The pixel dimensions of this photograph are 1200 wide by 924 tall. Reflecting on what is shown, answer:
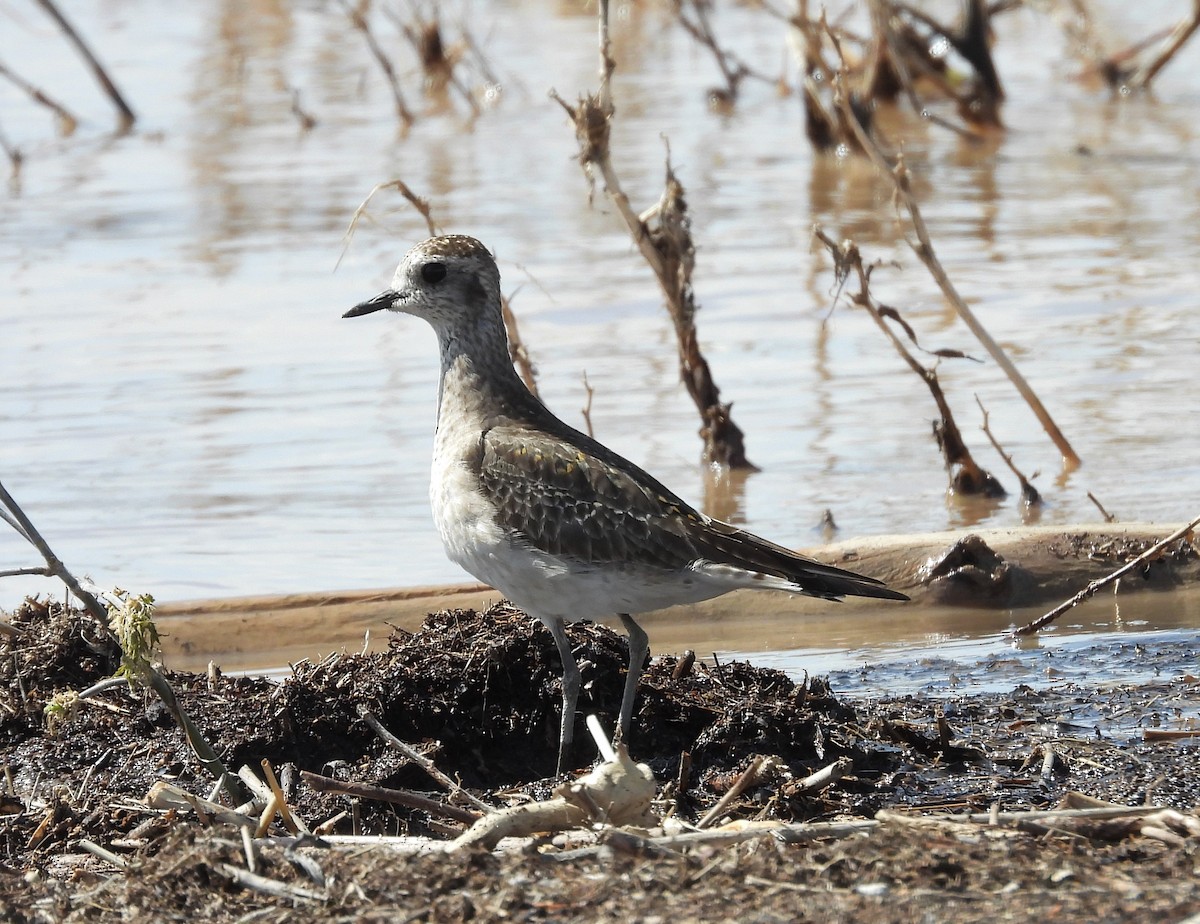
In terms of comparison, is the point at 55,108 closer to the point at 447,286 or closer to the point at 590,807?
the point at 447,286

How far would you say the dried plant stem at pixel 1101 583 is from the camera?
634 cm

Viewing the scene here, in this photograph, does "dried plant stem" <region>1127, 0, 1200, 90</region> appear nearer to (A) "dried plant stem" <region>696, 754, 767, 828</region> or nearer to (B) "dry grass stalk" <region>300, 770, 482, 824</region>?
(A) "dried plant stem" <region>696, 754, 767, 828</region>

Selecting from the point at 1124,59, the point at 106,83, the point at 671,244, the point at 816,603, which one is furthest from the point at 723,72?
the point at 816,603

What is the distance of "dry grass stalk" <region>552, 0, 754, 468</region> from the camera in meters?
8.23

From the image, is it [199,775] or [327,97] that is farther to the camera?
[327,97]

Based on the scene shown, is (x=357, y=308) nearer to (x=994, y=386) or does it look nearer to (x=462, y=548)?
(x=462, y=548)

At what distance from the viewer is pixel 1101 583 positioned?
643cm

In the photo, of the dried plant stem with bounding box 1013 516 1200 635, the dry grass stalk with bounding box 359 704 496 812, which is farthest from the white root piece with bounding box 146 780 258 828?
the dried plant stem with bounding box 1013 516 1200 635

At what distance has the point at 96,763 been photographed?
18.5 ft

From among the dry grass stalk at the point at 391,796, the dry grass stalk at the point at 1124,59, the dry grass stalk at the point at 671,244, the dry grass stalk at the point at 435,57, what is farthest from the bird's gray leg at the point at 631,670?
the dry grass stalk at the point at 435,57

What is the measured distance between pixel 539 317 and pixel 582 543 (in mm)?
6990

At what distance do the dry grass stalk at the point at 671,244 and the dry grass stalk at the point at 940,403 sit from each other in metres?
0.69

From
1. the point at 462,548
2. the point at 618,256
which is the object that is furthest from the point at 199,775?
the point at 618,256

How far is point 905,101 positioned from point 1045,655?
15806mm
